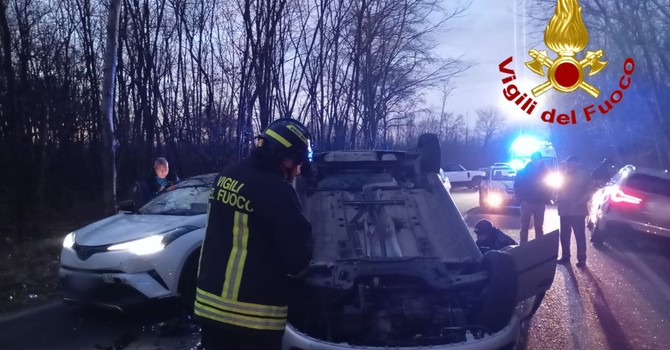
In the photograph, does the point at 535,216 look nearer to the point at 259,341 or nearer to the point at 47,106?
the point at 259,341

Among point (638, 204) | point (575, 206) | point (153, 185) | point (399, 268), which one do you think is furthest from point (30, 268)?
point (638, 204)

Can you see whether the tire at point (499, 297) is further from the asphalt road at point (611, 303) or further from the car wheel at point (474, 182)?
the car wheel at point (474, 182)

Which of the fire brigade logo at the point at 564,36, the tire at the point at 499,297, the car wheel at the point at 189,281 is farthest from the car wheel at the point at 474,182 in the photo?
the tire at the point at 499,297

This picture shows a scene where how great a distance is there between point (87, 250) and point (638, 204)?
8.39 meters

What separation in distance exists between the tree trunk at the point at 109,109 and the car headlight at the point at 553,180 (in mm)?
7690

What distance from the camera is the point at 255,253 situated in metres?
2.63

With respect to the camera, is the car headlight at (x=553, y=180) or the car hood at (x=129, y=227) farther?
the car headlight at (x=553, y=180)

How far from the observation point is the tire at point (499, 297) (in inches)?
146

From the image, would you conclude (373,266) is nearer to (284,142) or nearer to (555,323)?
(284,142)

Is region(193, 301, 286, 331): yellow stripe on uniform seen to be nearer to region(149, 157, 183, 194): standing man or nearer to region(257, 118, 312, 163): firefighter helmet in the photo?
region(257, 118, 312, 163): firefighter helmet

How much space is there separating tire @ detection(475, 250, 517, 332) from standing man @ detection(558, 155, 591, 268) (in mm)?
5515

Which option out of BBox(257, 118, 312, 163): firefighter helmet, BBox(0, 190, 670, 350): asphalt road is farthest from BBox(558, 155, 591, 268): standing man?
BBox(257, 118, 312, 163): firefighter helmet

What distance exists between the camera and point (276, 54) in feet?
57.9

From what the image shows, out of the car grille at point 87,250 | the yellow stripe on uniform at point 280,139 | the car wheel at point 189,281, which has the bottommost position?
the car wheel at point 189,281
